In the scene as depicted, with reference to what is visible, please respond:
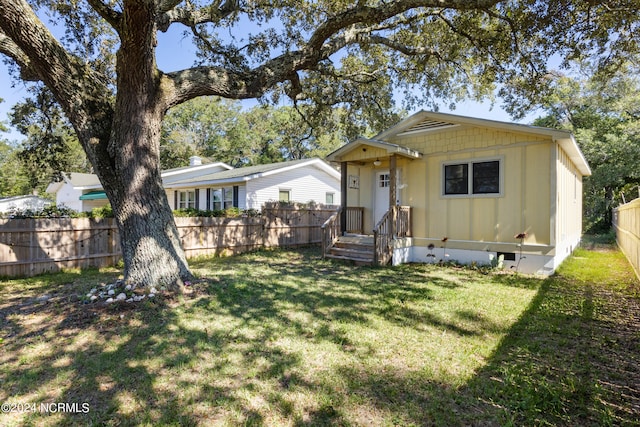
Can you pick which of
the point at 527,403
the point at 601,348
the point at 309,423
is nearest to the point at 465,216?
the point at 601,348

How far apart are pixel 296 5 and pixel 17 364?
8.98 m

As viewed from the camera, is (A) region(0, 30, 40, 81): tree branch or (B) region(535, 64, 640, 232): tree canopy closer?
(A) region(0, 30, 40, 81): tree branch

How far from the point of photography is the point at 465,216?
29.1ft

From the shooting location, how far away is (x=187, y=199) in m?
18.3

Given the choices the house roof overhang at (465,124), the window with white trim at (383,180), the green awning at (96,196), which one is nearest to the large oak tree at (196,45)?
the house roof overhang at (465,124)

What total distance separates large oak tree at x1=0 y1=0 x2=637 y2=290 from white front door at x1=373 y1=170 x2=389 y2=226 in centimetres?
335

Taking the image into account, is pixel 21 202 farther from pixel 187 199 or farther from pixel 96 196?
pixel 187 199

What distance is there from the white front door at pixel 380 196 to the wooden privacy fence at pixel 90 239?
3.92 metres

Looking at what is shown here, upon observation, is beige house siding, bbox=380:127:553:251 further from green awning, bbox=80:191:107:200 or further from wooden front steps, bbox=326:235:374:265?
green awning, bbox=80:191:107:200

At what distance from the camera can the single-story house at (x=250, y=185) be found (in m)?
14.8

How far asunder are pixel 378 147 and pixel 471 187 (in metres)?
2.72

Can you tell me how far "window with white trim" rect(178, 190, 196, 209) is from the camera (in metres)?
17.8

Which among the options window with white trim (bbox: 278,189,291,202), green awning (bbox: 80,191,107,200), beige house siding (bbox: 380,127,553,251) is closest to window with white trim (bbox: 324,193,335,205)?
window with white trim (bbox: 278,189,291,202)

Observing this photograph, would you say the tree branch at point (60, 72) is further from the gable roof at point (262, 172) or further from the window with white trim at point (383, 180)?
the gable roof at point (262, 172)
